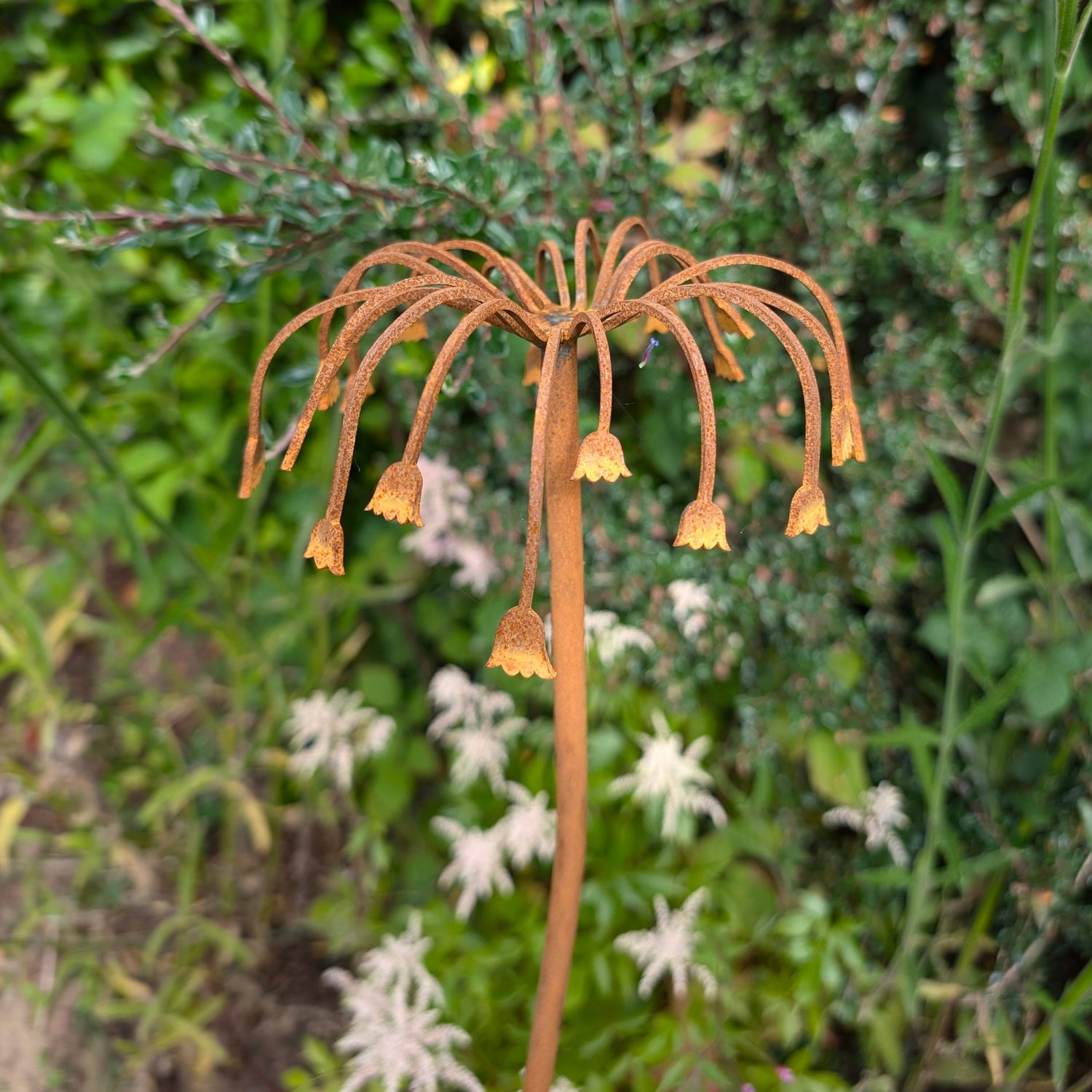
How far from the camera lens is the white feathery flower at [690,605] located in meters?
0.90

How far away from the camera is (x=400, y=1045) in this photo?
2.36 feet

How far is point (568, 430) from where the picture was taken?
1.40ft

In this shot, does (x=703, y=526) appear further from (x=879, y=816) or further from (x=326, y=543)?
(x=879, y=816)

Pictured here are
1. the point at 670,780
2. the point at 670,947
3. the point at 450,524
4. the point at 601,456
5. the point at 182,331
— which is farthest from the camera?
the point at 450,524

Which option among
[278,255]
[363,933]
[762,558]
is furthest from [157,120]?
[363,933]

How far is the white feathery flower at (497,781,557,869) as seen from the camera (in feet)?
2.73

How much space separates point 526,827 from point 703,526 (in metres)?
0.55

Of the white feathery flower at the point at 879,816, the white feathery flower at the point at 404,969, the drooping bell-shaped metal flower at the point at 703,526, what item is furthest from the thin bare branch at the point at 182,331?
the white feathery flower at the point at 879,816

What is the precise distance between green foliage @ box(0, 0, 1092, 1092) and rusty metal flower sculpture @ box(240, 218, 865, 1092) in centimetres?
21

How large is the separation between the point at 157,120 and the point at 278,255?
1.11ft

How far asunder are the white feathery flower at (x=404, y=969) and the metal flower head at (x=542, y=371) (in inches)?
20.8

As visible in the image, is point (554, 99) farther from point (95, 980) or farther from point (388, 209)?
point (95, 980)

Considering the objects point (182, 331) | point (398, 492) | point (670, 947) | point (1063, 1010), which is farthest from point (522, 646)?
point (1063, 1010)

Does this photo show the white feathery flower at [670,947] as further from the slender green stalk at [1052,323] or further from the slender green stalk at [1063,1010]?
the slender green stalk at [1052,323]
